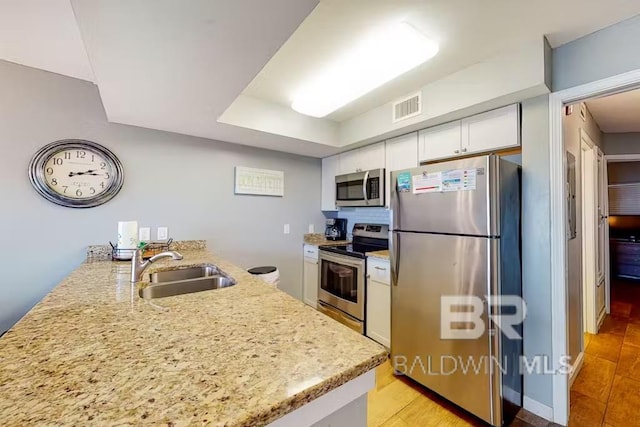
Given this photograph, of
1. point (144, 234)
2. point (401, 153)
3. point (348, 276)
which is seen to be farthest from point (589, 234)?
point (144, 234)

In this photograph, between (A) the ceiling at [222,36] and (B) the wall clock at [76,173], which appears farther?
(B) the wall clock at [76,173]

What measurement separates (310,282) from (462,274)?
77.8 inches

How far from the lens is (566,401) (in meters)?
1.61

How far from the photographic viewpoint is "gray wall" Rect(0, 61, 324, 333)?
6.40ft

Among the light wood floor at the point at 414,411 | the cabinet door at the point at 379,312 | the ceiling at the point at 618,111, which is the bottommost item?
the light wood floor at the point at 414,411

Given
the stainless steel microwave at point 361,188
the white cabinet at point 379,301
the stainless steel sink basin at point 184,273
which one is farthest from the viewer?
the stainless steel microwave at point 361,188

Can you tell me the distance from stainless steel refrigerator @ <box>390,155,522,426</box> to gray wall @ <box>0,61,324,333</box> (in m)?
1.66

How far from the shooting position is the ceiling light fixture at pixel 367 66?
59.6 inches

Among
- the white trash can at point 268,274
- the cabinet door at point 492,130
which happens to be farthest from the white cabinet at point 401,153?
the white trash can at point 268,274

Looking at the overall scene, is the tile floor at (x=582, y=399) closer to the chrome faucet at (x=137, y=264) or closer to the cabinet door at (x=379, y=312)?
the cabinet door at (x=379, y=312)

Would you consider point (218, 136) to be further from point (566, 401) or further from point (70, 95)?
point (566, 401)

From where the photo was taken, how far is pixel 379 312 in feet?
7.80

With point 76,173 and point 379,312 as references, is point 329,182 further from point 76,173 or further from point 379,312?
point 76,173

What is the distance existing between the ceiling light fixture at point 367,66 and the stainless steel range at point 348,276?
1.41m
